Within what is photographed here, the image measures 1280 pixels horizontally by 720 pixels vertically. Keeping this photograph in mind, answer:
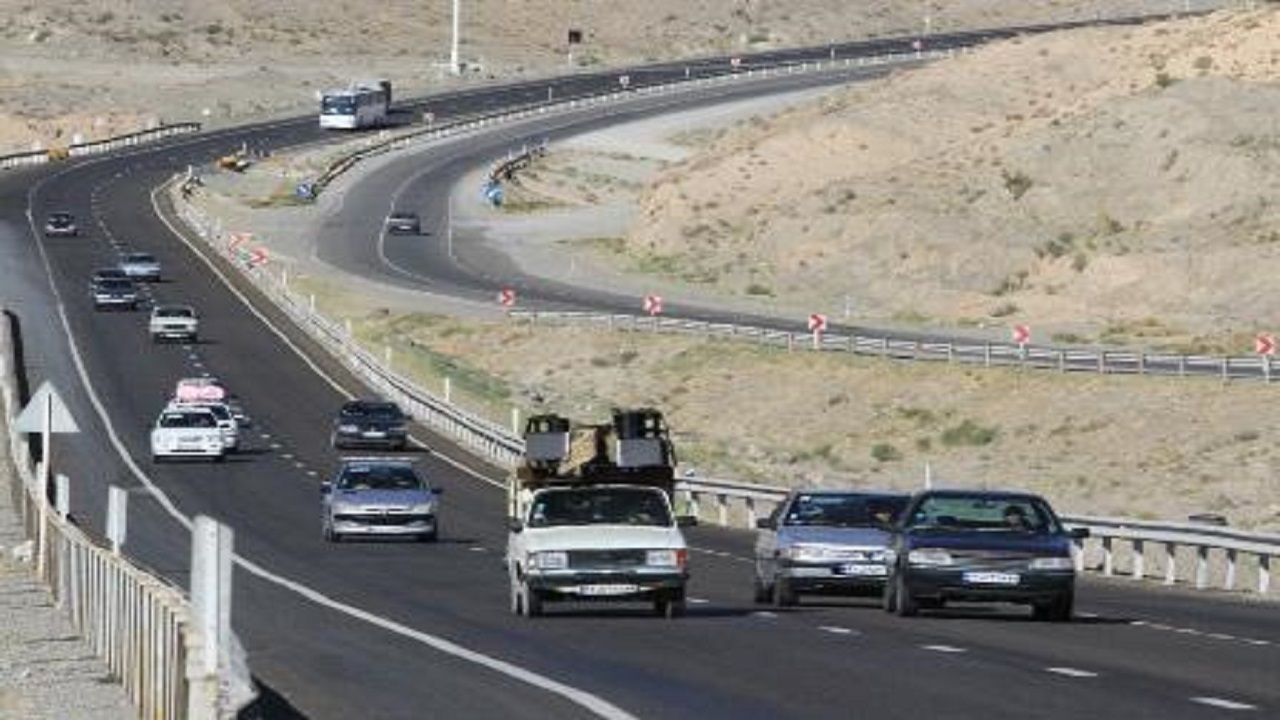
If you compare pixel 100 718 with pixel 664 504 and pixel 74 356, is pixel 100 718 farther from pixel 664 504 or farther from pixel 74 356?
pixel 74 356

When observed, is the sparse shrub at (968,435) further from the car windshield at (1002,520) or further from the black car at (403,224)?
the black car at (403,224)

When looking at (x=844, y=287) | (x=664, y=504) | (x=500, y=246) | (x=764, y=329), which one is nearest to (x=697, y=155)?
(x=500, y=246)

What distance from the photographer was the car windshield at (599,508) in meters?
36.8

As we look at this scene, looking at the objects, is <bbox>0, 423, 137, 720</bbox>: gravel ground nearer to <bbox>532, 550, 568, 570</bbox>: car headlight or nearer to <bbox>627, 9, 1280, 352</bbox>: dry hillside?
<bbox>532, 550, 568, 570</bbox>: car headlight

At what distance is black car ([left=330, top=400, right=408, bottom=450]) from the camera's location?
78562 mm

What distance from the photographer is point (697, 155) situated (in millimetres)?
156125

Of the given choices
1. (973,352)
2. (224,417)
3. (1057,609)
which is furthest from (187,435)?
(1057,609)

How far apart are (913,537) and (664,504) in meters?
2.73

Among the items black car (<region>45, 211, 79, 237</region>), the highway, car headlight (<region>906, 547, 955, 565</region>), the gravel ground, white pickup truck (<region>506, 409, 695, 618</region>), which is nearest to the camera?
the gravel ground

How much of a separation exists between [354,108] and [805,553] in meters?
144

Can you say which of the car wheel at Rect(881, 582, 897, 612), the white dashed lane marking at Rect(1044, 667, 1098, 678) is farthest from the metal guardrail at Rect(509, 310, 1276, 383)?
the white dashed lane marking at Rect(1044, 667, 1098, 678)

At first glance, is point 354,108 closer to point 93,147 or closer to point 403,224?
point 93,147

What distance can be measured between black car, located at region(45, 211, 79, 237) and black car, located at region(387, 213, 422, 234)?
617 inches

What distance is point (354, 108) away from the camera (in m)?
182
